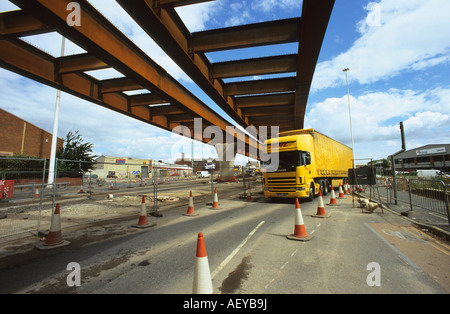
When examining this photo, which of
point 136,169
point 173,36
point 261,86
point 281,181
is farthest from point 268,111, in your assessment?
point 173,36

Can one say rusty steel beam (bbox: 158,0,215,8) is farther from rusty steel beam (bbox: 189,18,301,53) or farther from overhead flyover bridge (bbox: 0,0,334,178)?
rusty steel beam (bbox: 189,18,301,53)

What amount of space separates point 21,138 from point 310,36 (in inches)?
1448

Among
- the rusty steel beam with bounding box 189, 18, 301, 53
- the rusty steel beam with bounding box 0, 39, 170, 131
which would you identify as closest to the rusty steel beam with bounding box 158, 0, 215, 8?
the rusty steel beam with bounding box 189, 18, 301, 53

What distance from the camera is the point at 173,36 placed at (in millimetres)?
6594

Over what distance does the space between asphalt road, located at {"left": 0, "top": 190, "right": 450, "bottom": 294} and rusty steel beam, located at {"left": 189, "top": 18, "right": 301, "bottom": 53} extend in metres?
6.09

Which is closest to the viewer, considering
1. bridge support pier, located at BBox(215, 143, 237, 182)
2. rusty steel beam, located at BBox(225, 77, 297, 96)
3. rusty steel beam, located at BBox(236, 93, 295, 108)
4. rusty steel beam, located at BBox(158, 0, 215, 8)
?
rusty steel beam, located at BBox(158, 0, 215, 8)

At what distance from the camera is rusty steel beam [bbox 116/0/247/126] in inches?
217

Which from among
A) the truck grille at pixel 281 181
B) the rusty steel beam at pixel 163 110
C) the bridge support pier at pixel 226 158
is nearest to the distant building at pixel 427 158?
the bridge support pier at pixel 226 158

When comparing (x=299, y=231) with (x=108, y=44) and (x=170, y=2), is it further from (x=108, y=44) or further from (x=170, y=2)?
(x=108, y=44)

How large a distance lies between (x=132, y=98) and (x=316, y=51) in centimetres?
911

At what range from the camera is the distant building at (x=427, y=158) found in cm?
5100

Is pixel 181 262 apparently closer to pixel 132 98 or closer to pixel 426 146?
pixel 132 98
